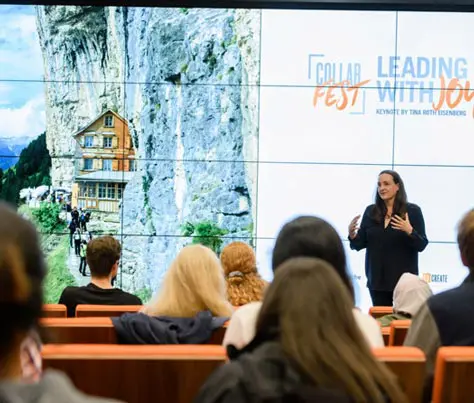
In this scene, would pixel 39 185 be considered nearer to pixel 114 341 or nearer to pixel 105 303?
pixel 105 303

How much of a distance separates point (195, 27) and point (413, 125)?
2235 mm

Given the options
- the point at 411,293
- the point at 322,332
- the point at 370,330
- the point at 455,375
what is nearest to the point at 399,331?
the point at 411,293

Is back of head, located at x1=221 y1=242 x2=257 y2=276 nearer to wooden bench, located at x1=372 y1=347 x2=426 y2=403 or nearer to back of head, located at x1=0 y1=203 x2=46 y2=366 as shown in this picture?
wooden bench, located at x1=372 y1=347 x2=426 y2=403

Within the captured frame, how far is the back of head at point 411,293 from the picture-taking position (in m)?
3.47

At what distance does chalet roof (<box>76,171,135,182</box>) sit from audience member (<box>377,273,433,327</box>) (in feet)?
13.7

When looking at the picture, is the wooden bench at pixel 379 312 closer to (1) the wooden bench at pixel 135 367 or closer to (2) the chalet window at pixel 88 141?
(1) the wooden bench at pixel 135 367

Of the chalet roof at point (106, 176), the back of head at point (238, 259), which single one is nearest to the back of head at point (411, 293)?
the back of head at point (238, 259)

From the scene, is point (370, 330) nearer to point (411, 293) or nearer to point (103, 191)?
point (411, 293)

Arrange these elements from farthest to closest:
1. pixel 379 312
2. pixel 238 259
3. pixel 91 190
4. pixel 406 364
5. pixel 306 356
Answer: pixel 91 190
pixel 379 312
pixel 238 259
pixel 406 364
pixel 306 356

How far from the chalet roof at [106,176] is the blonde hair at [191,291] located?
4.17 meters

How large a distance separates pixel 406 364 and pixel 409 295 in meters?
1.25

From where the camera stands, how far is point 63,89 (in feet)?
24.0

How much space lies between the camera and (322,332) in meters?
1.64

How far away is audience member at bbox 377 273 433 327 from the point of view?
3471 millimetres
